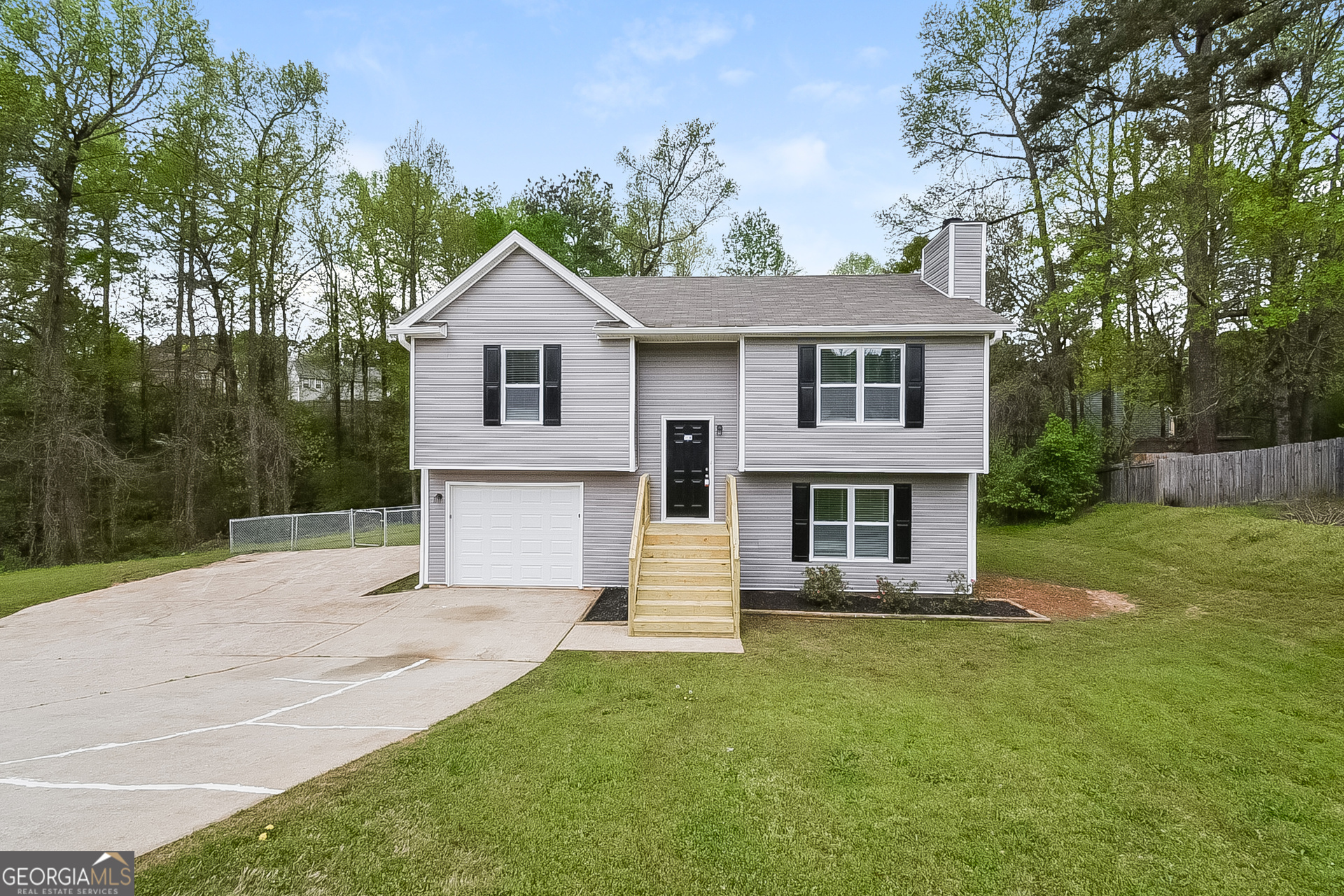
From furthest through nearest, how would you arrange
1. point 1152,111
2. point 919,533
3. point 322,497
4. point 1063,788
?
point 322,497
point 1152,111
point 919,533
point 1063,788

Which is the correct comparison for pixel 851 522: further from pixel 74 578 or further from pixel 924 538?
pixel 74 578

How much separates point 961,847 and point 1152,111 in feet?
72.3

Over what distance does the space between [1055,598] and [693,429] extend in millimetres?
7994

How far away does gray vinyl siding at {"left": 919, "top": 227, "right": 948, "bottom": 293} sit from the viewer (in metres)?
12.7

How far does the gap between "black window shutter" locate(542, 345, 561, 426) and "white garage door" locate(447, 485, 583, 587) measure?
1515 millimetres

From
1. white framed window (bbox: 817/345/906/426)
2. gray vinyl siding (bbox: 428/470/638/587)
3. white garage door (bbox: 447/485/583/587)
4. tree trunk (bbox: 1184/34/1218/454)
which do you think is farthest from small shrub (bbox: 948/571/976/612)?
tree trunk (bbox: 1184/34/1218/454)

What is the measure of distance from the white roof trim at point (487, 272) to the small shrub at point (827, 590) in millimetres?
5914

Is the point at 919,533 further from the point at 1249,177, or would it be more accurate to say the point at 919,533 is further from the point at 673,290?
the point at 1249,177

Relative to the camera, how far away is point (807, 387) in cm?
1104

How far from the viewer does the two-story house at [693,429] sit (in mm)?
10914

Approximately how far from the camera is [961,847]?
3.86 metres

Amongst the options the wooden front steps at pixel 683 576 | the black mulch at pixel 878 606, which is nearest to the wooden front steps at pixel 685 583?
the wooden front steps at pixel 683 576

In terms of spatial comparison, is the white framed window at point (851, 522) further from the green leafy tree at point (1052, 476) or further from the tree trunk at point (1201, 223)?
the tree trunk at point (1201, 223)

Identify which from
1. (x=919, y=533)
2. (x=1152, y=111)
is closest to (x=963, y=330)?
(x=919, y=533)
